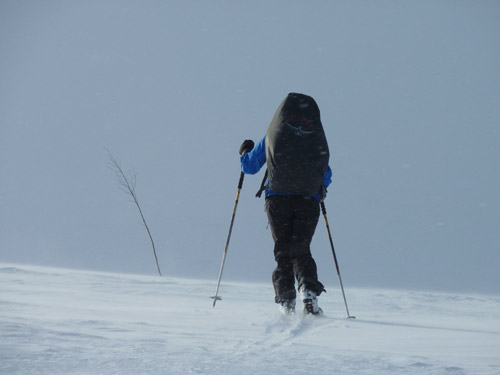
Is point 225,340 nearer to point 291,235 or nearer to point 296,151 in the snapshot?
point 291,235

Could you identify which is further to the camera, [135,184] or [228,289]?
[135,184]

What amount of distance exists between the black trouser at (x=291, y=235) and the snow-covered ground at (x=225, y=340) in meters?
0.44

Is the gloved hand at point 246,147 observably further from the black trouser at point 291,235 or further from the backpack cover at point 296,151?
the black trouser at point 291,235

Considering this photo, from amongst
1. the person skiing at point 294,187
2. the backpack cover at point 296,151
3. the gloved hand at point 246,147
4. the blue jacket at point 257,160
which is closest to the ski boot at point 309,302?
the person skiing at point 294,187

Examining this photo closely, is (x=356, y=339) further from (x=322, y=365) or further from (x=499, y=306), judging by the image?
(x=499, y=306)

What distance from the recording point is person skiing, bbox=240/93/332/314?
4.01 m

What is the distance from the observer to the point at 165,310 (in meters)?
3.64

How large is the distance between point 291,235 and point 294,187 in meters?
0.52

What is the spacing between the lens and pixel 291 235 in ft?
13.8

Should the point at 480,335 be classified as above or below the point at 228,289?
below

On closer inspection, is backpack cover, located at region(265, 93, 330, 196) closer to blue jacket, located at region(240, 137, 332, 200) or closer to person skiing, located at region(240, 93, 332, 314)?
person skiing, located at region(240, 93, 332, 314)

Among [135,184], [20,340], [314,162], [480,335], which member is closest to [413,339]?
[480,335]

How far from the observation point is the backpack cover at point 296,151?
4016mm

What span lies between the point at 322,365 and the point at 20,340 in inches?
59.2
